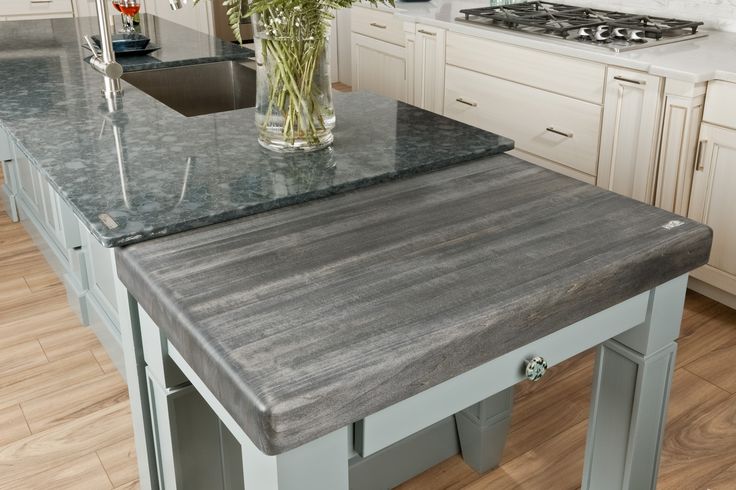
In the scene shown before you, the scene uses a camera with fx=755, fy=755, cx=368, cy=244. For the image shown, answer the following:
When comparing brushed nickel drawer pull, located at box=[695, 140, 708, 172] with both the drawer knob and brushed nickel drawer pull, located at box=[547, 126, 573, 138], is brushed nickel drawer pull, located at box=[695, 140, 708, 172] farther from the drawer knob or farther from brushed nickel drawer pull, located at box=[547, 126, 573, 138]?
the drawer knob

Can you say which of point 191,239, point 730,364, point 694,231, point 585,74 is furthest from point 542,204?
point 585,74

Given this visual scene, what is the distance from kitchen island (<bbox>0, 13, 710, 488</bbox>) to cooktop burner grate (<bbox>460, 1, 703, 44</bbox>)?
1.47 meters

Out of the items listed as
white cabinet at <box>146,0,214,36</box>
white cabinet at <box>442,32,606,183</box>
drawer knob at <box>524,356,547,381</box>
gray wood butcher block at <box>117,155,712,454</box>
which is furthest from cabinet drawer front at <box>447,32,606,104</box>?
white cabinet at <box>146,0,214,36</box>

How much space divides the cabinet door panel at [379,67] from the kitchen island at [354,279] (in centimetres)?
236

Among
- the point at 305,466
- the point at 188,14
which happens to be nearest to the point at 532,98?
the point at 305,466

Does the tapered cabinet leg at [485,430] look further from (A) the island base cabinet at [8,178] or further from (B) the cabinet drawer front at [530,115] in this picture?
(A) the island base cabinet at [8,178]

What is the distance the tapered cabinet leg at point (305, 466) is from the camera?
0.91 metres

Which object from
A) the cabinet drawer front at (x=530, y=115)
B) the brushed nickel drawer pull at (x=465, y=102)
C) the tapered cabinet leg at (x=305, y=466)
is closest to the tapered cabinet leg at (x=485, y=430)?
the tapered cabinet leg at (x=305, y=466)

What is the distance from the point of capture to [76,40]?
2.92 meters

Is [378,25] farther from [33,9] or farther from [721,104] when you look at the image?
[33,9]

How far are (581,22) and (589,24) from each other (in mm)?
87

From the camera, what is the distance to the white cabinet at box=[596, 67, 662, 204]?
2615 millimetres

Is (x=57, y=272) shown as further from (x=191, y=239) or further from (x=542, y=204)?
(x=542, y=204)

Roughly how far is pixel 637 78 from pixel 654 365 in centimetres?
161
